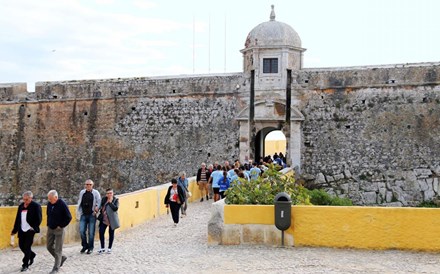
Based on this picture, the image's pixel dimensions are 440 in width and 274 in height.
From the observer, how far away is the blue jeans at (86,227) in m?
8.75

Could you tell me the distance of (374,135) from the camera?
18.2 meters

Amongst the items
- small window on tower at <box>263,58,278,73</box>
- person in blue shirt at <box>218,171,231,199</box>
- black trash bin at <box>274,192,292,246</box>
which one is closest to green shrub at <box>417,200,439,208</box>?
small window on tower at <box>263,58,278,73</box>

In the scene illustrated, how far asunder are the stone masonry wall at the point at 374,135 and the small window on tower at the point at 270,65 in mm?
972

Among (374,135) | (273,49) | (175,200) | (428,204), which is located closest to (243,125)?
(273,49)

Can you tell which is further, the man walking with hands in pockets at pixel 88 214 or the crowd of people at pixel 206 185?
the crowd of people at pixel 206 185

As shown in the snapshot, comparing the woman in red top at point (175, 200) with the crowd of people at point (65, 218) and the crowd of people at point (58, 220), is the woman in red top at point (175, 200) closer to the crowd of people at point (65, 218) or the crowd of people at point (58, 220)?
the crowd of people at point (65, 218)

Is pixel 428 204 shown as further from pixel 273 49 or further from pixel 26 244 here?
pixel 26 244

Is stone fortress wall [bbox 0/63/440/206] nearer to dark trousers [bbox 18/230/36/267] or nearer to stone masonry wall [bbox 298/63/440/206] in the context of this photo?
stone masonry wall [bbox 298/63/440/206]

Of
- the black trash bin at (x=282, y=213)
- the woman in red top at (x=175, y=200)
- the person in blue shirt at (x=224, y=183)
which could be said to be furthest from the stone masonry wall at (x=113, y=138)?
the black trash bin at (x=282, y=213)

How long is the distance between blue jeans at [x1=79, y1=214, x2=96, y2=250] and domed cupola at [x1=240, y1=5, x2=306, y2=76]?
11.4 m

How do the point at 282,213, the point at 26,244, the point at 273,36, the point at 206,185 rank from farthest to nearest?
1. the point at 273,36
2. the point at 206,185
3. the point at 282,213
4. the point at 26,244

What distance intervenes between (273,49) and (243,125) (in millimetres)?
2918

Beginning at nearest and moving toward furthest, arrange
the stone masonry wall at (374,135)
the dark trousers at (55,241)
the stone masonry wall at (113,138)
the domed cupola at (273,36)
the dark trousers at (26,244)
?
1. the dark trousers at (55,241)
2. the dark trousers at (26,244)
3. the stone masonry wall at (374,135)
4. the domed cupola at (273,36)
5. the stone masonry wall at (113,138)

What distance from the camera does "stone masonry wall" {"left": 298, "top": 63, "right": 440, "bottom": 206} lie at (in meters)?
17.7
